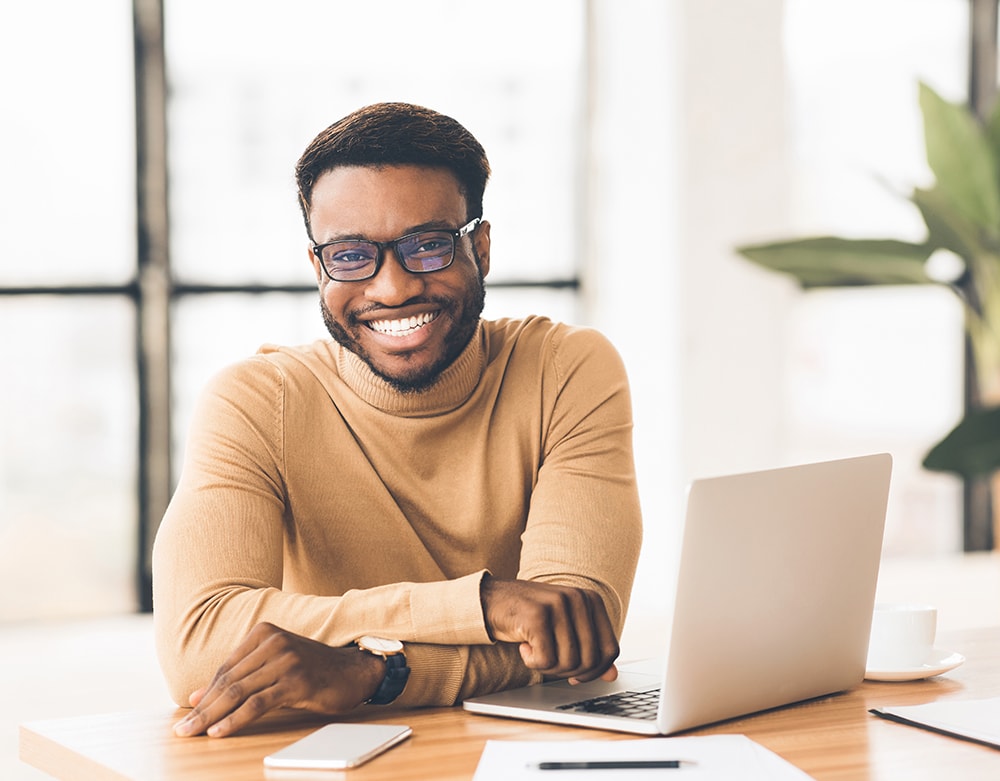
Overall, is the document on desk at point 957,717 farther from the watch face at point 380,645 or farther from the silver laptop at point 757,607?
the watch face at point 380,645

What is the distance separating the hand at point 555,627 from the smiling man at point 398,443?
20mm

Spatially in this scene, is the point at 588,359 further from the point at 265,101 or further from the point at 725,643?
the point at 265,101

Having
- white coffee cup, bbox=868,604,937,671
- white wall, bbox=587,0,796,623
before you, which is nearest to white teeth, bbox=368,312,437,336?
white coffee cup, bbox=868,604,937,671

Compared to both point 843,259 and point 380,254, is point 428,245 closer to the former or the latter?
point 380,254

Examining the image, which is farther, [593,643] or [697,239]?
[697,239]

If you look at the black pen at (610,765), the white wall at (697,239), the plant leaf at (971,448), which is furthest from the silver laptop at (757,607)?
the white wall at (697,239)

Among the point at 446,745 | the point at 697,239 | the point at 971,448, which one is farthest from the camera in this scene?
the point at 697,239

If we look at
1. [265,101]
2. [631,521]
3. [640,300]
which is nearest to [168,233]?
[265,101]

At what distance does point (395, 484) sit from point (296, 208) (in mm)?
2156

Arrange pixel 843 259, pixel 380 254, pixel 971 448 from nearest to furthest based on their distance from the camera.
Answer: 1. pixel 380 254
2. pixel 971 448
3. pixel 843 259

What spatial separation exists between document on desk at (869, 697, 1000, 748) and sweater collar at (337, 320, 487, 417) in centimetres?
73

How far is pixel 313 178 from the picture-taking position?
181cm

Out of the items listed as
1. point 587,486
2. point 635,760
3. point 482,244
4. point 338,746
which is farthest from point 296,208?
point 635,760

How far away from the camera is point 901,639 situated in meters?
1.55
